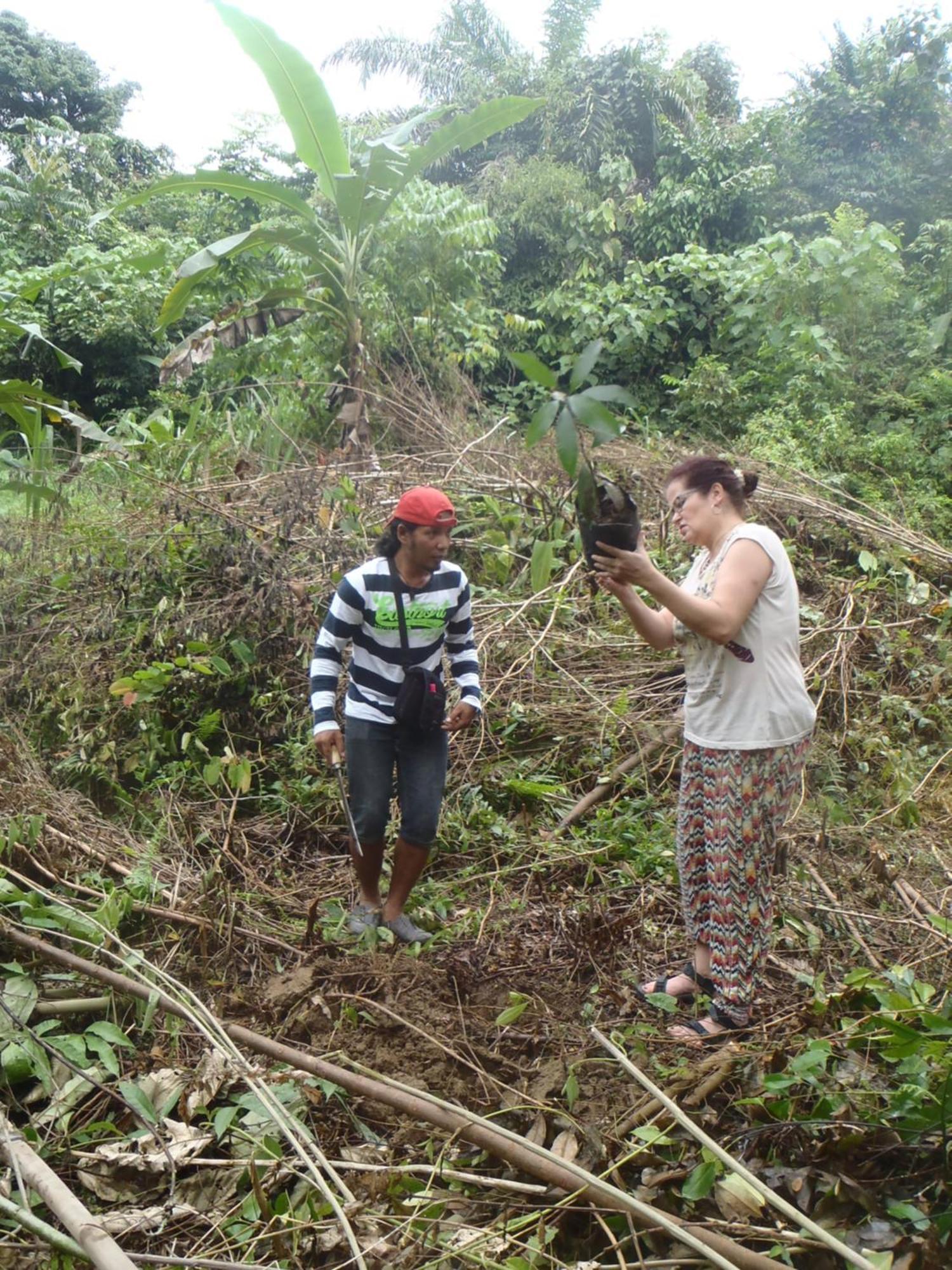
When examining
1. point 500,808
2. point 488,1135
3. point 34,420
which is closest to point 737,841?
point 488,1135

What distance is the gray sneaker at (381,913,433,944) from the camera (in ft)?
11.8

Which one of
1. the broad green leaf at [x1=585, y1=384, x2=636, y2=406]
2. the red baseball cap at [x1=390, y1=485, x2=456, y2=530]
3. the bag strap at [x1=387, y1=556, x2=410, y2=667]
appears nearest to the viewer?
the broad green leaf at [x1=585, y1=384, x2=636, y2=406]

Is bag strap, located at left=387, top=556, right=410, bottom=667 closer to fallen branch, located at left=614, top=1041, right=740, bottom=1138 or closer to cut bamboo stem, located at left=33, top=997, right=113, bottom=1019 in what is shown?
cut bamboo stem, located at left=33, top=997, right=113, bottom=1019

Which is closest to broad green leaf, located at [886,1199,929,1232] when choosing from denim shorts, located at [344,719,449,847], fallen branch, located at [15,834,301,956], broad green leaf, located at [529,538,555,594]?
broad green leaf, located at [529,538,555,594]

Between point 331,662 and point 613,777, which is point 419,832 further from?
point 613,777

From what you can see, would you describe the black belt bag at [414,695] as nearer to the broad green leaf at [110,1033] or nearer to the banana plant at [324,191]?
the broad green leaf at [110,1033]

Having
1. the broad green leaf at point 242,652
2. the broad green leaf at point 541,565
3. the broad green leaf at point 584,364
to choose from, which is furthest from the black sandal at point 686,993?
the broad green leaf at point 242,652

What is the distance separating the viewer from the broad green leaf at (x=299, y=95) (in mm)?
6023

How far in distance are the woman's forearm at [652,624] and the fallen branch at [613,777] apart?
5.47ft

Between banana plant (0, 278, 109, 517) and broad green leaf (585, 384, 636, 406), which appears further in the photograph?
banana plant (0, 278, 109, 517)

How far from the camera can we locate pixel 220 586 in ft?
17.5

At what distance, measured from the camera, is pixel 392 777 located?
358cm

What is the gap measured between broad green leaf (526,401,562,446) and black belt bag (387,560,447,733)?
155 cm

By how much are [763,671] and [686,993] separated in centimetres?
111
